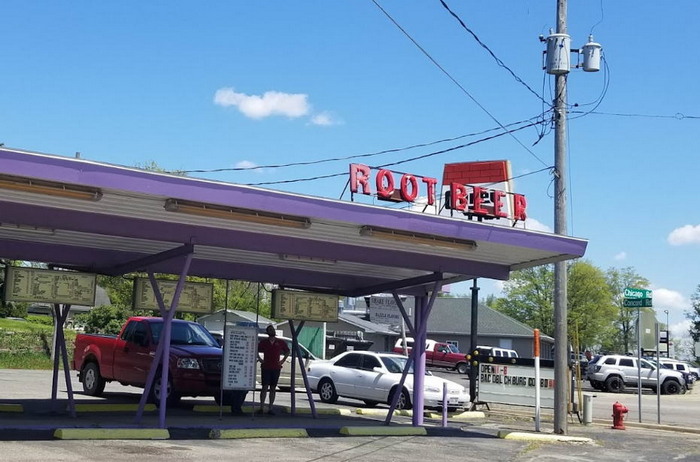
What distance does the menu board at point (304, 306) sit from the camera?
63.4 feet

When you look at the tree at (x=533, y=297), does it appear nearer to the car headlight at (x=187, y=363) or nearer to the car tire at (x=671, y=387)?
the car tire at (x=671, y=387)

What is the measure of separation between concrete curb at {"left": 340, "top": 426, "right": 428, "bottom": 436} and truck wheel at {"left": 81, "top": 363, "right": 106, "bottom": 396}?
25.2ft

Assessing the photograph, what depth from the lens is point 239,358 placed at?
18016 mm

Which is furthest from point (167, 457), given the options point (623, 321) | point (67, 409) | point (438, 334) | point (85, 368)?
point (623, 321)

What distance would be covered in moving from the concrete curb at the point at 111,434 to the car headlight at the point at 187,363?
4.58 m

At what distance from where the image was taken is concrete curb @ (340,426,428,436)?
16625mm

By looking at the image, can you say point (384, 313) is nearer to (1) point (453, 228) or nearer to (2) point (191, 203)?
(1) point (453, 228)

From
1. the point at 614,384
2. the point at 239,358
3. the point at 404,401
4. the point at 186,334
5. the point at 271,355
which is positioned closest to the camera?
the point at 239,358

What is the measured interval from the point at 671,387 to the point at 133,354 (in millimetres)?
35225

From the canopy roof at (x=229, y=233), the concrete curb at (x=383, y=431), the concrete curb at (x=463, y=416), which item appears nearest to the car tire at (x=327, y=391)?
the concrete curb at (x=463, y=416)

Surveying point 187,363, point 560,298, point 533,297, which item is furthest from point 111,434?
point 533,297

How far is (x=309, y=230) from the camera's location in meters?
15.4

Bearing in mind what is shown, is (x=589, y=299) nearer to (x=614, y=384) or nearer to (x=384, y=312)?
(x=614, y=384)

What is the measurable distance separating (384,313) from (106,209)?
2029 centimetres
